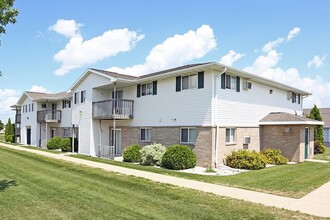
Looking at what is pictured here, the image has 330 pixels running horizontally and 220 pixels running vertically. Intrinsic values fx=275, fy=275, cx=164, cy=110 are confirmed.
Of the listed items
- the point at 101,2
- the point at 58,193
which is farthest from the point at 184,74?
the point at 58,193

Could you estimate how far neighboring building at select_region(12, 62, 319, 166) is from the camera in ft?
53.3

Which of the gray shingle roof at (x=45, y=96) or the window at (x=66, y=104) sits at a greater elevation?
the gray shingle roof at (x=45, y=96)

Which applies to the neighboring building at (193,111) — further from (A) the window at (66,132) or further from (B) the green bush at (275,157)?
(A) the window at (66,132)

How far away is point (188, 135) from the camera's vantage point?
17.2 meters

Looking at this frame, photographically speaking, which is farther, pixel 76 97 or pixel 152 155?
pixel 76 97

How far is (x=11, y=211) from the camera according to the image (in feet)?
24.4

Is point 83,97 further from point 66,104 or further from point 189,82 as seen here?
point 189,82

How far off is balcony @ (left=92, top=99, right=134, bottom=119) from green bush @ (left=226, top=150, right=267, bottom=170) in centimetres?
877

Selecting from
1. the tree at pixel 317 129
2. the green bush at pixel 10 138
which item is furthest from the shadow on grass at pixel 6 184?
the green bush at pixel 10 138

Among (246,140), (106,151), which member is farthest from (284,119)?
(106,151)

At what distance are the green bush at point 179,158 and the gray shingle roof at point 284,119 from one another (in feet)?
23.7

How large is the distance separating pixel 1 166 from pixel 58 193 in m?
8.49

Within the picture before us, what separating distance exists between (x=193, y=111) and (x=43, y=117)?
23.8 meters

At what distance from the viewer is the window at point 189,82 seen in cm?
1702
